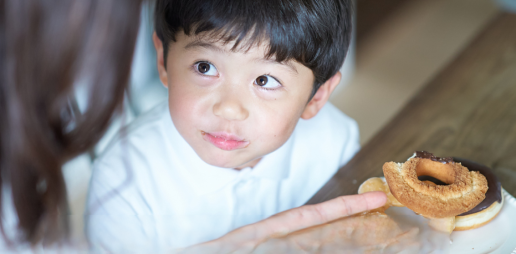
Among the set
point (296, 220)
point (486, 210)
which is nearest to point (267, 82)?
point (296, 220)

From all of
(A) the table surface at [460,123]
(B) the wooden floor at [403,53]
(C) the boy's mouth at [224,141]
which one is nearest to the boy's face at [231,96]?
(C) the boy's mouth at [224,141]

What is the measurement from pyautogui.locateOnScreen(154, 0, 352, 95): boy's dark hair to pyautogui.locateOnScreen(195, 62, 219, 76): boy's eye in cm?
4

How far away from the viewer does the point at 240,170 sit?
65cm

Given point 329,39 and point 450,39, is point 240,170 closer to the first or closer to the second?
point 329,39

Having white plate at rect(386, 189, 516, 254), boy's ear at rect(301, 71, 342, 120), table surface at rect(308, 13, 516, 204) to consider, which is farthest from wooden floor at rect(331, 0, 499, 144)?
white plate at rect(386, 189, 516, 254)

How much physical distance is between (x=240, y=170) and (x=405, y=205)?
261 mm

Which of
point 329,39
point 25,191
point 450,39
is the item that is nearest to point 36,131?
point 25,191

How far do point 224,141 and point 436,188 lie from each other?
9.4 inches

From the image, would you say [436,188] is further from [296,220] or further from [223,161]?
[223,161]

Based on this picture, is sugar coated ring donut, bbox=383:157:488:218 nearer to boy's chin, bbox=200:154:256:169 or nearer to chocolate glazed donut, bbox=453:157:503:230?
chocolate glazed donut, bbox=453:157:503:230

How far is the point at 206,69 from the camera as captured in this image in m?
0.49

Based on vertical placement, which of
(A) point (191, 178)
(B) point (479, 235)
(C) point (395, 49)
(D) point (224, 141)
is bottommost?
(C) point (395, 49)

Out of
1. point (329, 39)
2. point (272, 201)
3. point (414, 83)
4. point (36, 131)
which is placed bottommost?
point (414, 83)

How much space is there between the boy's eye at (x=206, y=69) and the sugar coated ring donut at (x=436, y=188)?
0.21 m
